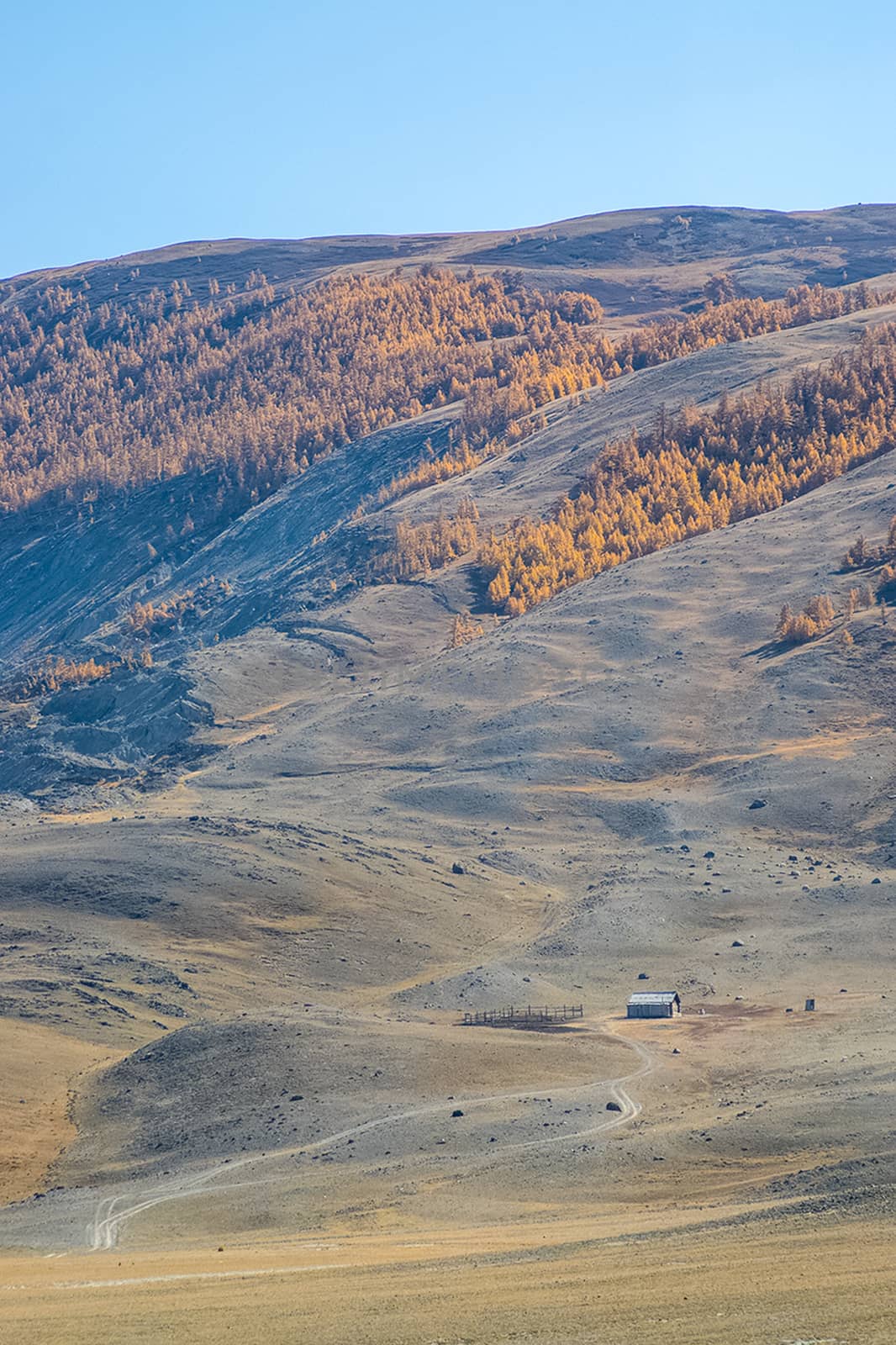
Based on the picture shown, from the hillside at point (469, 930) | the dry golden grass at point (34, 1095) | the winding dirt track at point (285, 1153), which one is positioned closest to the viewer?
the hillside at point (469, 930)

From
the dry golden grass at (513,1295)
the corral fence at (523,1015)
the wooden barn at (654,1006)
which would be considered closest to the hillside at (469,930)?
the dry golden grass at (513,1295)

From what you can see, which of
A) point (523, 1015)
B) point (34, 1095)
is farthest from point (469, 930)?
point (34, 1095)

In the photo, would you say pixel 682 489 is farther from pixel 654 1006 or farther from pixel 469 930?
pixel 654 1006

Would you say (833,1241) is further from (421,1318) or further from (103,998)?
(103,998)

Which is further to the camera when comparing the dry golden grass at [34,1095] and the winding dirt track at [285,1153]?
the dry golden grass at [34,1095]

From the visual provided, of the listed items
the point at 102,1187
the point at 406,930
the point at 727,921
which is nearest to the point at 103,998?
the point at 406,930

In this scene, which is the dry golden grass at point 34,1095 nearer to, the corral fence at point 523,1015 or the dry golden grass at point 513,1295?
the corral fence at point 523,1015

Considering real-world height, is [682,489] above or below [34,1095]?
above

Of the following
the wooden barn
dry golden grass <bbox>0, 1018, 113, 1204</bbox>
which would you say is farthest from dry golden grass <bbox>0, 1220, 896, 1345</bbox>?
the wooden barn
